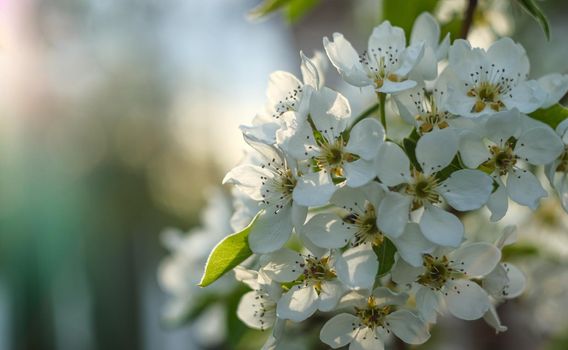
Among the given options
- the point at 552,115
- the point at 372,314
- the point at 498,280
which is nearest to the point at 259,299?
the point at 372,314

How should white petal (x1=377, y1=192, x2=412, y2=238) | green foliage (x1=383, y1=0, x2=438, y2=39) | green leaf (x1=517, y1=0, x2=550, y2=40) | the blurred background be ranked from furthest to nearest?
the blurred background
green foliage (x1=383, y1=0, x2=438, y2=39)
green leaf (x1=517, y1=0, x2=550, y2=40)
white petal (x1=377, y1=192, x2=412, y2=238)

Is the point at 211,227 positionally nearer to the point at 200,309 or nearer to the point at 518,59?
the point at 200,309

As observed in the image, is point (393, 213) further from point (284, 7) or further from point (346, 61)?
point (284, 7)

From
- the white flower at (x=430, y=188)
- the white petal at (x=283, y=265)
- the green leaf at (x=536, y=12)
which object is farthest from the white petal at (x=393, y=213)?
the green leaf at (x=536, y=12)

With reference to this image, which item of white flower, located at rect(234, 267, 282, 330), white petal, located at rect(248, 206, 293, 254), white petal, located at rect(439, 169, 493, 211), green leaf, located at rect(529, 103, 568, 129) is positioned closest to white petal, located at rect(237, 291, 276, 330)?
white flower, located at rect(234, 267, 282, 330)

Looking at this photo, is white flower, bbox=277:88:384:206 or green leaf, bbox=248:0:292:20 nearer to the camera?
white flower, bbox=277:88:384:206

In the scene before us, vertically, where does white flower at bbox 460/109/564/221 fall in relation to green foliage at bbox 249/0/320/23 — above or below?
below

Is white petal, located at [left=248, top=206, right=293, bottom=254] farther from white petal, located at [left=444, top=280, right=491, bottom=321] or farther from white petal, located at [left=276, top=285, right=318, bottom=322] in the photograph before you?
white petal, located at [left=444, top=280, right=491, bottom=321]
